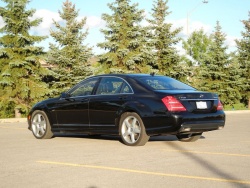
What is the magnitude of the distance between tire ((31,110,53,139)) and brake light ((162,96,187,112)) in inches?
146

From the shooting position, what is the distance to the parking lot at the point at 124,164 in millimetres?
6209

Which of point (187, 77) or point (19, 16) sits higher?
point (19, 16)

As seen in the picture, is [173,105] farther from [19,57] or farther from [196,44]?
[196,44]

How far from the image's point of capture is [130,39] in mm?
34844

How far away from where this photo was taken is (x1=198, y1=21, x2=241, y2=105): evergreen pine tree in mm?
39562

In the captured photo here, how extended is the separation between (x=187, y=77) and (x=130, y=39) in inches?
261

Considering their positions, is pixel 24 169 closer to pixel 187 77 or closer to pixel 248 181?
pixel 248 181

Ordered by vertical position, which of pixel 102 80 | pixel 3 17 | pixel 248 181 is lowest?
pixel 248 181

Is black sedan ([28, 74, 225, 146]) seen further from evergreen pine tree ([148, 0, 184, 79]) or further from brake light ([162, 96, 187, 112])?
evergreen pine tree ([148, 0, 184, 79])

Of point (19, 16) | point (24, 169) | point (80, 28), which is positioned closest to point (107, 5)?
point (80, 28)

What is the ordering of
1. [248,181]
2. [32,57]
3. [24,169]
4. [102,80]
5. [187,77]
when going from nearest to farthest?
[248,181], [24,169], [102,80], [32,57], [187,77]

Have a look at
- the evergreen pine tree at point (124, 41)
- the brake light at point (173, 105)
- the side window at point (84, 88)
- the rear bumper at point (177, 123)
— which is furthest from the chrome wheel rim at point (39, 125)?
the evergreen pine tree at point (124, 41)

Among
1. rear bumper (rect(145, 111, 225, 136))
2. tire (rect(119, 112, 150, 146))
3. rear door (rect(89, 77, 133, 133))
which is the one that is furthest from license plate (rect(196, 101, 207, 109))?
rear door (rect(89, 77, 133, 133))

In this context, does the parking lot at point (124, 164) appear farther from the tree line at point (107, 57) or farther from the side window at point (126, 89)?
the tree line at point (107, 57)
